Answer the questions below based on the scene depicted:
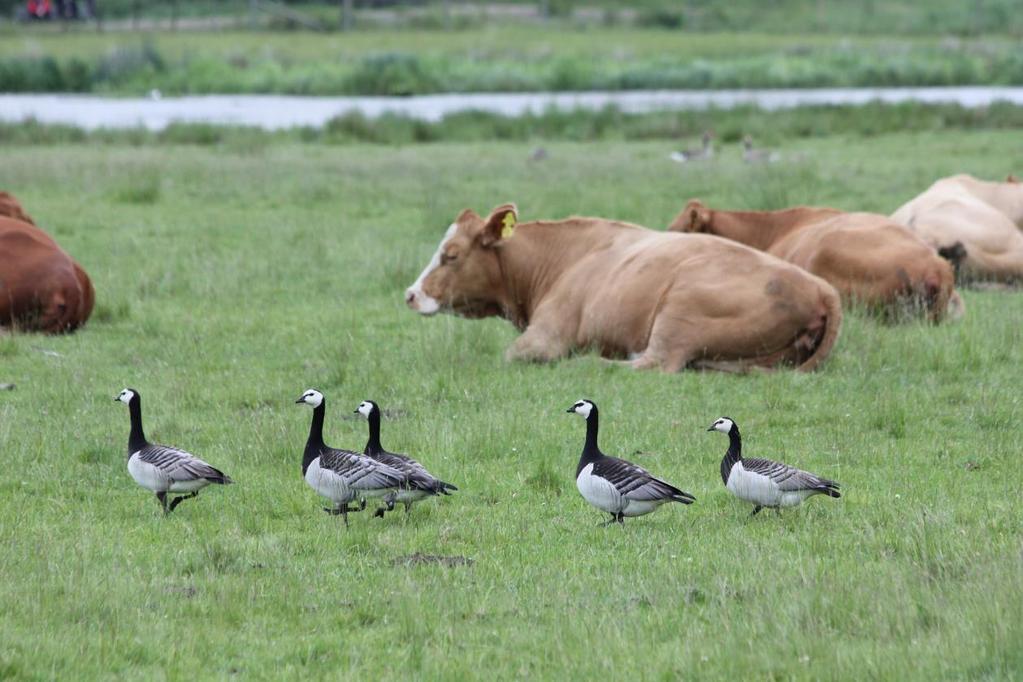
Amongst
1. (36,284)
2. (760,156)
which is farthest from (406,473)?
(760,156)

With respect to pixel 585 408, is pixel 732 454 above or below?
below

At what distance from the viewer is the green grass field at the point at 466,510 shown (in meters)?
5.22

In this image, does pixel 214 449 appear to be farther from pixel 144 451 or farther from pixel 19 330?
pixel 19 330

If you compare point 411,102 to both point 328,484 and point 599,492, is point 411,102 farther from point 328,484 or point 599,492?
point 599,492

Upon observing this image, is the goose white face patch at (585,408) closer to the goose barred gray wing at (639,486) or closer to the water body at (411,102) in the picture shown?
the goose barred gray wing at (639,486)

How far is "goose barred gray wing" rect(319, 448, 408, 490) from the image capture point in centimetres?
662

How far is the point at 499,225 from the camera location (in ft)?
39.2

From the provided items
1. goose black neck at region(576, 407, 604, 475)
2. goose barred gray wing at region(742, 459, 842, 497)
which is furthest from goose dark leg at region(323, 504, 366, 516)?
goose barred gray wing at region(742, 459, 842, 497)

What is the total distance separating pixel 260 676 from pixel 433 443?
3.35m

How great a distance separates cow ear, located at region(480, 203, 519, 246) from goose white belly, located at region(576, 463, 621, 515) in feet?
17.6

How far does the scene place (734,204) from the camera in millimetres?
18922

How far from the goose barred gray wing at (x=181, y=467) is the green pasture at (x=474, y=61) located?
121 feet

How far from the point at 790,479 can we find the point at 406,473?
1.67 meters

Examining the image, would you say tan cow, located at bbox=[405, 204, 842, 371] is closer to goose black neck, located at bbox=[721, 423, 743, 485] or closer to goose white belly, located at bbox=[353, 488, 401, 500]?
goose black neck, located at bbox=[721, 423, 743, 485]
